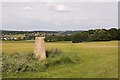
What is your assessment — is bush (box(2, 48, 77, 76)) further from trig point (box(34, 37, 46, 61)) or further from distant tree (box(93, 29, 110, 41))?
distant tree (box(93, 29, 110, 41))

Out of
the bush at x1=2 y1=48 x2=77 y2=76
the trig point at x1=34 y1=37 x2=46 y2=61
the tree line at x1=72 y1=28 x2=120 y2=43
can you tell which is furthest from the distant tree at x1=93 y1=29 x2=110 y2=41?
the bush at x1=2 y1=48 x2=77 y2=76

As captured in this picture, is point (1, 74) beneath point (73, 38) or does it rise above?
beneath

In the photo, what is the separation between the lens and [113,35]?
27.8 metres

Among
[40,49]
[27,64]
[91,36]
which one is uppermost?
[91,36]

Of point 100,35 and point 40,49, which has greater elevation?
point 100,35

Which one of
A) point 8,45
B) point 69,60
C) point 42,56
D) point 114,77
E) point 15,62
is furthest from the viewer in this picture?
point 8,45

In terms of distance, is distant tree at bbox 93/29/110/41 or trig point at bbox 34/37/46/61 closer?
trig point at bbox 34/37/46/61

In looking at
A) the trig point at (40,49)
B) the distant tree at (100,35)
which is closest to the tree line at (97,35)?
the distant tree at (100,35)

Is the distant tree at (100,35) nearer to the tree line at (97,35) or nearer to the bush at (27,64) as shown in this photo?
the tree line at (97,35)

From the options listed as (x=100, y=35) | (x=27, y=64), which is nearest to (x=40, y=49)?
(x=27, y=64)

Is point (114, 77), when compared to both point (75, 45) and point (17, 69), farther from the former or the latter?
point (75, 45)

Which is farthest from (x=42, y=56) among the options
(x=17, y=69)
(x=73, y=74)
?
(x=73, y=74)

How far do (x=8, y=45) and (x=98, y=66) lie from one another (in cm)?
1145

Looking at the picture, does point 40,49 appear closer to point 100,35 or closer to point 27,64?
point 27,64
